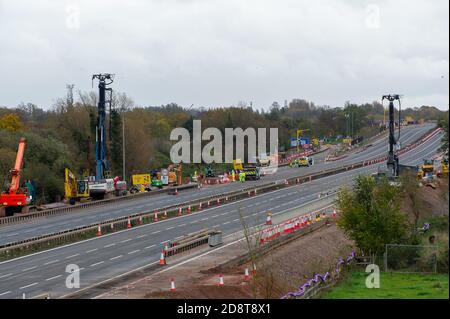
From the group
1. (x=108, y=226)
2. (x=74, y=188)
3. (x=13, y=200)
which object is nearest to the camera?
(x=108, y=226)

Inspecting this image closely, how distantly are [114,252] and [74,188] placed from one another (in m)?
29.6

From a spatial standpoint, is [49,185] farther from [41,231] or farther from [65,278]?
[65,278]

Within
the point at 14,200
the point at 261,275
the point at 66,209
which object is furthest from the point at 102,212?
the point at 261,275

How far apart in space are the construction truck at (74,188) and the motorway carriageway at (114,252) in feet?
43.1

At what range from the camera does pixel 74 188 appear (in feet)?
246

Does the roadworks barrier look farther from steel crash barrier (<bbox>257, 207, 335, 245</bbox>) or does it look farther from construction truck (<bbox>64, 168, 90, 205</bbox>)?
steel crash barrier (<bbox>257, 207, 335, 245</bbox>)

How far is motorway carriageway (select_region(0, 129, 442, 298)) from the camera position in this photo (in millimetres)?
37219

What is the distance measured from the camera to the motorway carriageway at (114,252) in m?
37.2

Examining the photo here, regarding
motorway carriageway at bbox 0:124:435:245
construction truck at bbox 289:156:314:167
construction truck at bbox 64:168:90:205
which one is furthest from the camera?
construction truck at bbox 289:156:314:167

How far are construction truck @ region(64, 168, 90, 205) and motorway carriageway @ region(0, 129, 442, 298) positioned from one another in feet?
43.1

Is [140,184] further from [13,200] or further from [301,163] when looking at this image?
[301,163]

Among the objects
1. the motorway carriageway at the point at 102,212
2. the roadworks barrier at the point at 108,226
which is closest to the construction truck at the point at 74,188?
the motorway carriageway at the point at 102,212

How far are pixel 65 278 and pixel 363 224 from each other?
684 inches

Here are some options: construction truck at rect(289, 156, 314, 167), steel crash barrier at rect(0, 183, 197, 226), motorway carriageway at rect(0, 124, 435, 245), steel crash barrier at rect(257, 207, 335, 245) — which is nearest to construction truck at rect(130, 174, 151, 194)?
steel crash barrier at rect(0, 183, 197, 226)
